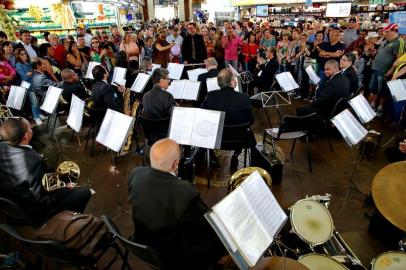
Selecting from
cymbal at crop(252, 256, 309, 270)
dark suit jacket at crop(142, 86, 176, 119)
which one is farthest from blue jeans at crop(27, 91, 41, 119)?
cymbal at crop(252, 256, 309, 270)

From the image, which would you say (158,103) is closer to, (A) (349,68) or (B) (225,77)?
(B) (225,77)

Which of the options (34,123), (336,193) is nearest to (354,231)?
(336,193)

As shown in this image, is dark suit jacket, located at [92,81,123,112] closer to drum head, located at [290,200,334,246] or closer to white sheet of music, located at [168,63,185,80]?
white sheet of music, located at [168,63,185,80]

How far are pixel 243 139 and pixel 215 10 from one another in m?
15.1

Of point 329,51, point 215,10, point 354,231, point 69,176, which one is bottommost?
point 354,231

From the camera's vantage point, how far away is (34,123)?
21.2 ft

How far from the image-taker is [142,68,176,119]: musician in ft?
12.8

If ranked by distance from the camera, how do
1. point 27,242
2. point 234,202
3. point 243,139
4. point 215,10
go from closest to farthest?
point 234,202 < point 27,242 < point 243,139 < point 215,10

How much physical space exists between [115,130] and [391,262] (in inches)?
116

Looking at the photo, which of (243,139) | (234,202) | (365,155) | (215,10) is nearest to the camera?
(234,202)

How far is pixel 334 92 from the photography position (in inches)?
173

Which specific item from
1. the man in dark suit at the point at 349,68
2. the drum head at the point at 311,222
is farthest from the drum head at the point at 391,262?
the man in dark suit at the point at 349,68

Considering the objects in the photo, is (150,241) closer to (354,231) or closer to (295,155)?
(354,231)

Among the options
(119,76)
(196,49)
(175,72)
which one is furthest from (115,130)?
(196,49)
